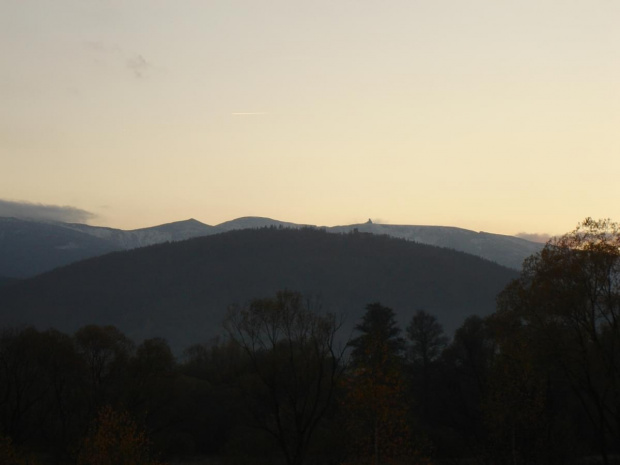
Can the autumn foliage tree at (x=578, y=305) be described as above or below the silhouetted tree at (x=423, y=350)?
above

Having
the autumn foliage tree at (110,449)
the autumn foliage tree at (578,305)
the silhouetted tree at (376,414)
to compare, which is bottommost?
the autumn foliage tree at (110,449)

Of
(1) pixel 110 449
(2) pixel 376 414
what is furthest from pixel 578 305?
(1) pixel 110 449

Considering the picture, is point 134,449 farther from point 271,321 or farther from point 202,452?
point 202,452

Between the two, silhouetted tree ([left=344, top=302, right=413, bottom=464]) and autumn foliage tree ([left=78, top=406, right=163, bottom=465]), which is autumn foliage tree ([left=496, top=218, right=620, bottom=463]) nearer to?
silhouetted tree ([left=344, top=302, right=413, bottom=464])

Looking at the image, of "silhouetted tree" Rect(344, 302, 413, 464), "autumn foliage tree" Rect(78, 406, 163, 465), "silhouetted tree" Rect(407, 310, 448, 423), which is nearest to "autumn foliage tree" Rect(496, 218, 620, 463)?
"silhouetted tree" Rect(344, 302, 413, 464)

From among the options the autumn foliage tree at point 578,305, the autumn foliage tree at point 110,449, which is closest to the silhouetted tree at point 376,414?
the autumn foliage tree at point 578,305

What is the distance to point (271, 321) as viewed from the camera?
59.7 metres

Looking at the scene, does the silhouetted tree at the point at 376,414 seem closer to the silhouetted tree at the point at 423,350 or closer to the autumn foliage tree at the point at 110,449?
the autumn foliage tree at the point at 110,449

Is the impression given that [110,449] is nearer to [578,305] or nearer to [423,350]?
[578,305]

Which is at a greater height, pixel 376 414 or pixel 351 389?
pixel 351 389

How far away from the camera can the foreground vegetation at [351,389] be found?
50438 millimetres

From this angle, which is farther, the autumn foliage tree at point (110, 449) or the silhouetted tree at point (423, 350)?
the silhouetted tree at point (423, 350)

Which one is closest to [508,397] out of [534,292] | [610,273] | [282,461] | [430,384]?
[534,292]

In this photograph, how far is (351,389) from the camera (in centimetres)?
5316
